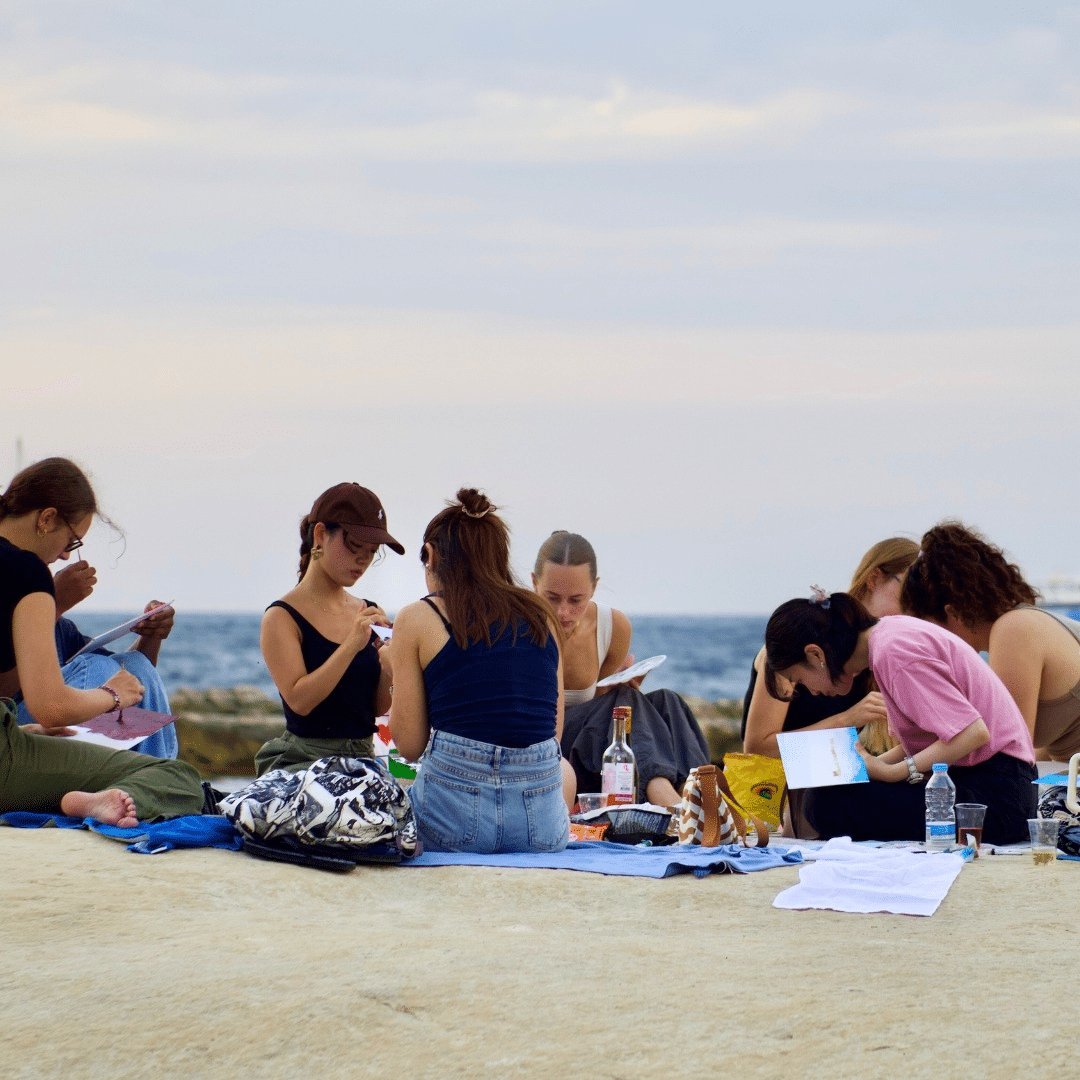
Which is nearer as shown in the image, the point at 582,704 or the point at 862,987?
the point at 862,987

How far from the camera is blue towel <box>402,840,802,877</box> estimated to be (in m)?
5.32

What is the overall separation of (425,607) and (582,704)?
213 cm

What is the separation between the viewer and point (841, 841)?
600cm

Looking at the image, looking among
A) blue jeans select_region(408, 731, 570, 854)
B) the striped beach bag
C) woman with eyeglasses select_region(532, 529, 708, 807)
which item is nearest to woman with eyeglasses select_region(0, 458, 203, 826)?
blue jeans select_region(408, 731, 570, 854)

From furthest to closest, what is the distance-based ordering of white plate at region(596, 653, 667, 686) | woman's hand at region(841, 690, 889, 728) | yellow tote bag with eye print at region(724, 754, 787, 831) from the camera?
white plate at region(596, 653, 667, 686) → yellow tote bag with eye print at region(724, 754, 787, 831) → woman's hand at region(841, 690, 889, 728)

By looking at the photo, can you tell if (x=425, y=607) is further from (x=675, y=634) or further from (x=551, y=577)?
(x=675, y=634)

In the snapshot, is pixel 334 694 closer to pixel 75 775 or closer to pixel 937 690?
pixel 75 775

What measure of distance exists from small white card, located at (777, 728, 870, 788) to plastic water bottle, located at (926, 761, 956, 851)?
1.29ft

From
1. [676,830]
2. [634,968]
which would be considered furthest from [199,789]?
[634,968]

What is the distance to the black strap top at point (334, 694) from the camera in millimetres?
5977

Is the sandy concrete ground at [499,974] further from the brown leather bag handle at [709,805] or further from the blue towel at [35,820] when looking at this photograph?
the brown leather bag handle at [709,805]

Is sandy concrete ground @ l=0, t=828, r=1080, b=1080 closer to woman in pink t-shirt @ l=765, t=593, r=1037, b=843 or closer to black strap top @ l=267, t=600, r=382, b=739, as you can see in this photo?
woman in pink t-shirt @ l=765, t=593, r=1037, b=843

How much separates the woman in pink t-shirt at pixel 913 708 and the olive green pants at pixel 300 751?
1.76 metres

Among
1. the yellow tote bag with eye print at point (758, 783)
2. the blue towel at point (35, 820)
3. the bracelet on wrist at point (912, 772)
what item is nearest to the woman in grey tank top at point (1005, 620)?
the bracelet on wrist at point (912, 772)
